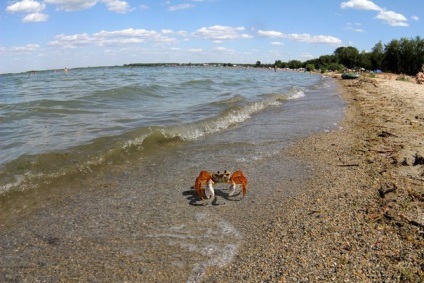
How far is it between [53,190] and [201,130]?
5.69 metres

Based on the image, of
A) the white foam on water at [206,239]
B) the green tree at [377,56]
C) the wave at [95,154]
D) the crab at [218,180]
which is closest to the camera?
the white foam on water at [206,239]

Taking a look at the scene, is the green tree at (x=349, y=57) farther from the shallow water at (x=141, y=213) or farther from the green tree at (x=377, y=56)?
the shallow water at (x=141, y=213)

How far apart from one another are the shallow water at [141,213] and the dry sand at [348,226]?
33cm

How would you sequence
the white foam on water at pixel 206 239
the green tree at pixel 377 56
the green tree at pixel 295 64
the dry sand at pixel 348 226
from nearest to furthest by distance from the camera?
1. the dry sand at pixel 348 226
2. the white foam on water at pixel 206 239
3. the green tree at pixel 377 56
4. the green tree at pixel 295 64

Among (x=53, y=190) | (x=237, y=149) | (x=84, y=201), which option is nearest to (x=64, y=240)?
(x=84, y=201)

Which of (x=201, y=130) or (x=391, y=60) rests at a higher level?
(x=391, y=60)

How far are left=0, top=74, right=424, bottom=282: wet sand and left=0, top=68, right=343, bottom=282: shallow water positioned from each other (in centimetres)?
2

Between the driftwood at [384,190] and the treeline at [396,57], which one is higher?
the treeline at [396,57]

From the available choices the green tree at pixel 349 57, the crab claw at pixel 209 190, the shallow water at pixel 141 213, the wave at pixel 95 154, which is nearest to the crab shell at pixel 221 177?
the crab claw at pixel 209 190

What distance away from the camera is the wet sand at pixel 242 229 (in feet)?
12.2

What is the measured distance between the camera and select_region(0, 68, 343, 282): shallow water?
12.8 ft

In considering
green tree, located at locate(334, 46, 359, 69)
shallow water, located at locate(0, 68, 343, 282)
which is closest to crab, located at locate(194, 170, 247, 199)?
shallow water, located at locate(0, 68, 343, 282)

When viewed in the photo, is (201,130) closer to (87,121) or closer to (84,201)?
(87,121)

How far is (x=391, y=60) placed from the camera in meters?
72.4
